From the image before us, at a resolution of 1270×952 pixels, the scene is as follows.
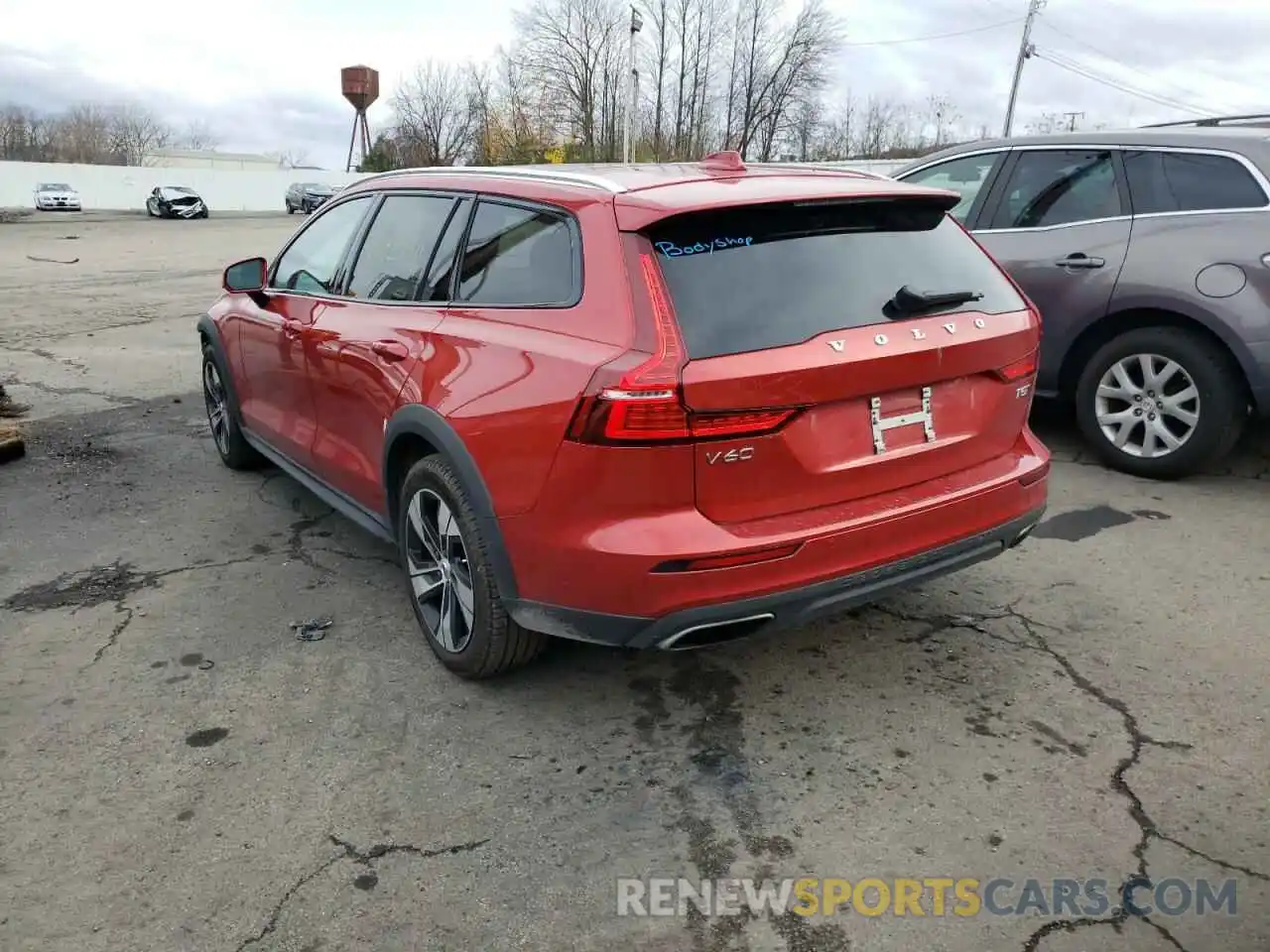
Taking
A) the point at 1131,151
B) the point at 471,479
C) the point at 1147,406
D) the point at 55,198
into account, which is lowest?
the point at 55,198

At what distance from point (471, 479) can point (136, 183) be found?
66.6m

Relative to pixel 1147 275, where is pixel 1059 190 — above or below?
above

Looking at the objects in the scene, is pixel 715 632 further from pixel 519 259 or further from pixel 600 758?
pixel 519 259

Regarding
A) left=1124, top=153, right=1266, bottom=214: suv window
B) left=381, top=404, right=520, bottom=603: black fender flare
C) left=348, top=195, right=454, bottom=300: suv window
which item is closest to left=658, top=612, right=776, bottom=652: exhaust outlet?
left=381, top=404, right=520, bottom=603: black fender flare

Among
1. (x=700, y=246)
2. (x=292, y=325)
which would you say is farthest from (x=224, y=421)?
(x=700, y=246)

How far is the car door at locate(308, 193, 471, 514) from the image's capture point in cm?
352

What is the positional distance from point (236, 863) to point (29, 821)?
668 millimetres

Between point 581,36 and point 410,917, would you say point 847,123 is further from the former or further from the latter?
point 410,917

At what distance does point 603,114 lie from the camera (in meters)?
53.4

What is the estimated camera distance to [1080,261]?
17.9 feet

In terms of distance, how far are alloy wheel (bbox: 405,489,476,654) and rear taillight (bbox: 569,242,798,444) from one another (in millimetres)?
780

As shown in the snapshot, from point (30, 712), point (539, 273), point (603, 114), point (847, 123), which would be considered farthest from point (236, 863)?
point (847, 123)

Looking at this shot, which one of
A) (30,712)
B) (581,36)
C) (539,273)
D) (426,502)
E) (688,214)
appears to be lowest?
(30,712)

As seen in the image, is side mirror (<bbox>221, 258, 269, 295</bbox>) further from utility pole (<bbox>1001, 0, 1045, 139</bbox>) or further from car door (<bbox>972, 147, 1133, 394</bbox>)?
utility pole (<bbox>1001, 0, 1045, 139</bbox>)
